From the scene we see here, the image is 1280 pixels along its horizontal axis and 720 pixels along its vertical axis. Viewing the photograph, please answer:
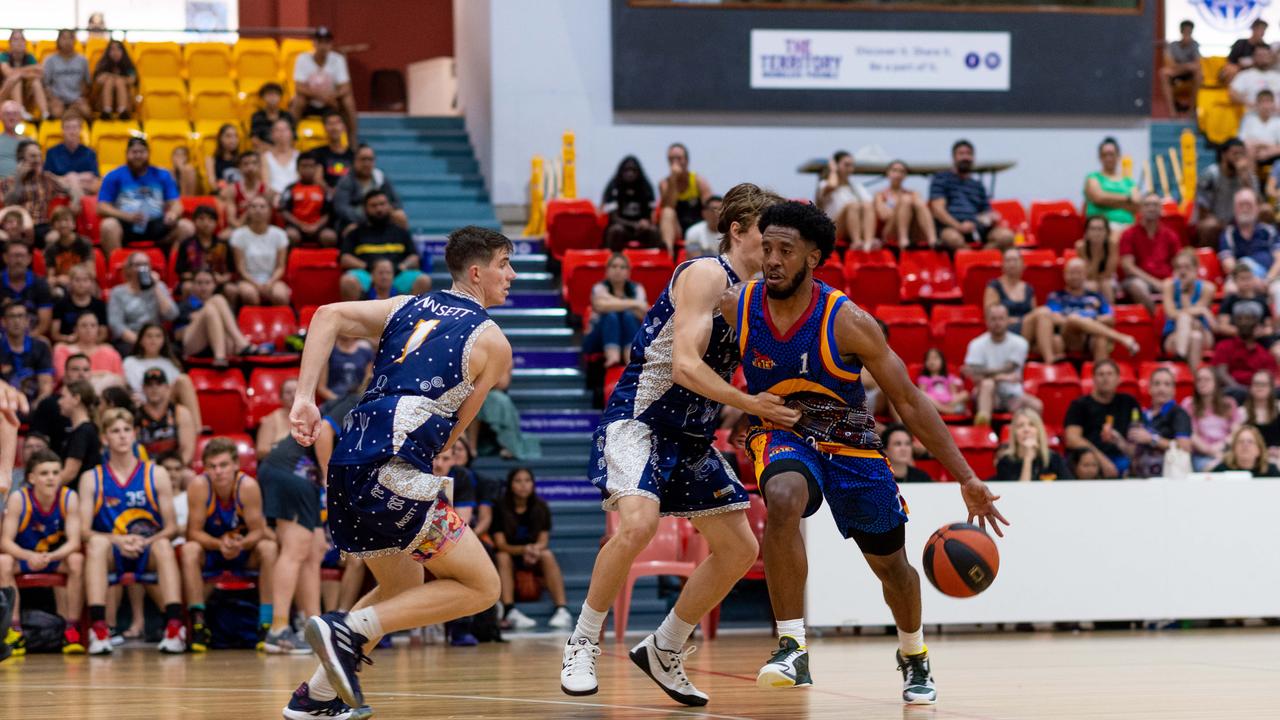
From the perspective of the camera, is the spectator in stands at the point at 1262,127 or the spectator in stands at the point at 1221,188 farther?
the spectator in stands at the point at 1262,127

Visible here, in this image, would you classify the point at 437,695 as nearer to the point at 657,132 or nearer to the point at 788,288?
the point at 788,288

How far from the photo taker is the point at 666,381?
234 inches

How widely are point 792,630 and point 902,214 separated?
9541 mm

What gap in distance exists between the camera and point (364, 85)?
70.9 ft

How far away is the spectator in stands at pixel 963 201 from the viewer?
594 inches

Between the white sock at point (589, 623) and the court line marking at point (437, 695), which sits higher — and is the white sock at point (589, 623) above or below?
above

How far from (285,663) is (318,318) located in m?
4.10

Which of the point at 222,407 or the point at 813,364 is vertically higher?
the point at 813,364

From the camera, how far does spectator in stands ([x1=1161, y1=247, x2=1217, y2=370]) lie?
1379cm

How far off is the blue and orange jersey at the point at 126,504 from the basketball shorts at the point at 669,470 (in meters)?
5.31

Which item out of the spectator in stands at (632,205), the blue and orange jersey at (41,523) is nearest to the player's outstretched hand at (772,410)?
the blue and orange jersey at (41,523)

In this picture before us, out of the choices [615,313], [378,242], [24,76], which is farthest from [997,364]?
[24,76]

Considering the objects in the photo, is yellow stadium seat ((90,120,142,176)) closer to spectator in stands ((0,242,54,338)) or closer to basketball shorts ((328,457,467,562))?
spectator in stands ((0,242,54,338))

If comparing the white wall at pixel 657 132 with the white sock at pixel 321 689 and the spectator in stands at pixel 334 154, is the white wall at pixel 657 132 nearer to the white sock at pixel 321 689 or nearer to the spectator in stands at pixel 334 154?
the spectator in stands at pixel 334 154
